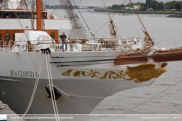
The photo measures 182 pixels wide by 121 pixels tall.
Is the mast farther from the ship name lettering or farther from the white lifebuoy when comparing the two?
the white lifebuoy

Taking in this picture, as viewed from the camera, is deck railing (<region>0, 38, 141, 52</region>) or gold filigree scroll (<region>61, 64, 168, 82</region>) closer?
gold filigree scroll (<region>61, 64, 168, 82</region>)

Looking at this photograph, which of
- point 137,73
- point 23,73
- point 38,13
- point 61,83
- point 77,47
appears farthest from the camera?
point 38,13

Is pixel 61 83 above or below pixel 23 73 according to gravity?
below

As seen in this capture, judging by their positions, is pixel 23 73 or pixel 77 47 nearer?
pixel 77 47

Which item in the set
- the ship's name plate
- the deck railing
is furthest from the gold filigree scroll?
the ship's name plate

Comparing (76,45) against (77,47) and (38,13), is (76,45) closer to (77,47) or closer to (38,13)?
(77,47)

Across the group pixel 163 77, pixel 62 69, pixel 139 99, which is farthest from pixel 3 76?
pixel 163 77

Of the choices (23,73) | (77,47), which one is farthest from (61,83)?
(23,73)

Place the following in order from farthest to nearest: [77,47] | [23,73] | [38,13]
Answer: [38,13] < [23,73] < [77,47]

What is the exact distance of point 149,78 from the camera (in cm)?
1514

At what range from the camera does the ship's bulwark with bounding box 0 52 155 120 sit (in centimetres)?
1614

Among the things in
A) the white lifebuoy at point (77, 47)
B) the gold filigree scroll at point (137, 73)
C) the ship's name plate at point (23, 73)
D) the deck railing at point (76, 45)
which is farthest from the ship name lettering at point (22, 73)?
the gold filigree scroll at point (137, 73)

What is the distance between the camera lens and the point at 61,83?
1716 cm

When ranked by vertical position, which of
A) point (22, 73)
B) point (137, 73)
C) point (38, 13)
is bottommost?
point (22, 73)
